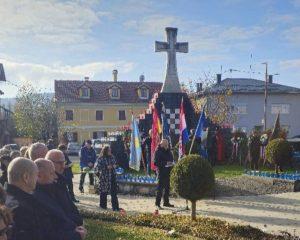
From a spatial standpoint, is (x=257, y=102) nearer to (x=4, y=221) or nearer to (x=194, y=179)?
(x=194, y=179)

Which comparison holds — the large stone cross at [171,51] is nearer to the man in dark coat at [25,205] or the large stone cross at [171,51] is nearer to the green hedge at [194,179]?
the green hedge at [194,179]

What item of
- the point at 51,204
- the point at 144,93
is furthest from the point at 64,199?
the point at 144,93

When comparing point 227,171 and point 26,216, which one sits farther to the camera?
point 227,171

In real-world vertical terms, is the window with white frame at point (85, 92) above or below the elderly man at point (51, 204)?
above

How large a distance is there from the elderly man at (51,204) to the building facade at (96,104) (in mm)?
50428

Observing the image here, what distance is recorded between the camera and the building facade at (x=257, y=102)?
2005 inches

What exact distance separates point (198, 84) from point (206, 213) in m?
39.4

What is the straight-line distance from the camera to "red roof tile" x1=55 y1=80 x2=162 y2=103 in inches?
2243

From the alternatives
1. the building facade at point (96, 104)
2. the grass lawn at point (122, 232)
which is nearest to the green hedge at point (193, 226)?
the grass lawn at point (122, 232)

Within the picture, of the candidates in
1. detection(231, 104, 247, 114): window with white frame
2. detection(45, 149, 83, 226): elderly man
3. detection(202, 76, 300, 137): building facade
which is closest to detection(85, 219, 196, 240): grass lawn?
detection(45, 149, 83, 226): elderly man

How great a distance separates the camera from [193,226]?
9758 millimetres

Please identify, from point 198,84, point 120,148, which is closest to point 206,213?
point 120,148

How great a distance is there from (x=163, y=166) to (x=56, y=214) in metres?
7.92

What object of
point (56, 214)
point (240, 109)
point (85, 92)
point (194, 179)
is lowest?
point (194, 179)
